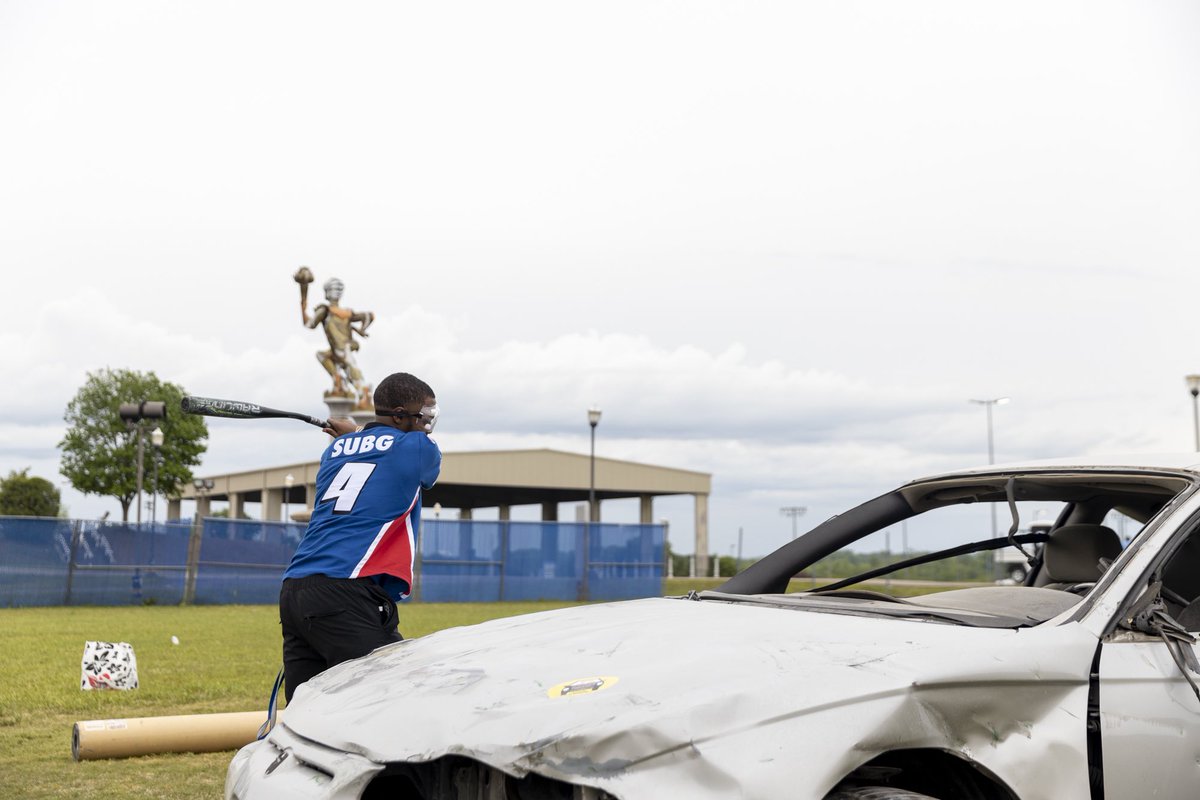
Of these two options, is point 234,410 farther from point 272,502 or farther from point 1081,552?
point 272,502

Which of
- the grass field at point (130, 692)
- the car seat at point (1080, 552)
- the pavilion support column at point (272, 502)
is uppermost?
the pavilion support column at point (272, 502)

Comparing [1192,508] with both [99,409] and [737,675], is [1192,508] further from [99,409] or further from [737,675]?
[99,409]

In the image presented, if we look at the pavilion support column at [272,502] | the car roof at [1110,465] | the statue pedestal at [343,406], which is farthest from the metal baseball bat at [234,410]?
the pavilion support column at [272,502]

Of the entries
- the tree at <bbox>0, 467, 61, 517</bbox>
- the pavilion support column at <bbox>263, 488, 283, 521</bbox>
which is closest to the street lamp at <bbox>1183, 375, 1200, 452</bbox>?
the pavilion support column at <bbox>263, 488, 283, 521</bbox>

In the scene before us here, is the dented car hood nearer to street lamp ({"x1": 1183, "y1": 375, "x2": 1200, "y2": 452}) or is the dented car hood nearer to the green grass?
the green grass

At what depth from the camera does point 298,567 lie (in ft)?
15.8

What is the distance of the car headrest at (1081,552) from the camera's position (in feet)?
14.3

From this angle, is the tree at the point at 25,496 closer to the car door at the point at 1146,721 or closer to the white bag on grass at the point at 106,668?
the white bag on grass at the point at 106,668

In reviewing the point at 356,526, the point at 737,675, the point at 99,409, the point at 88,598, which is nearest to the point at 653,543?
the point at 88,598

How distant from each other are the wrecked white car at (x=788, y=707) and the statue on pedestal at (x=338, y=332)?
2523 cm

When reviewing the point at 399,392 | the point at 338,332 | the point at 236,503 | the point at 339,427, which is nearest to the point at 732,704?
the point at 399,392

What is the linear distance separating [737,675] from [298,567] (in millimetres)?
2606

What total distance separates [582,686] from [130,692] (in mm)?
8551

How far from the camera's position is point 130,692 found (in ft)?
33.3
